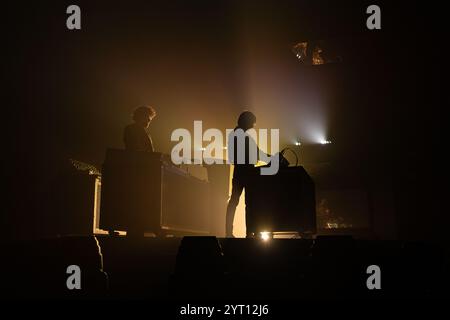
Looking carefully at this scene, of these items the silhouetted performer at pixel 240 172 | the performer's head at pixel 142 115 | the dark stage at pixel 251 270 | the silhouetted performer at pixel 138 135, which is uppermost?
the performer's head at pixel 142 115

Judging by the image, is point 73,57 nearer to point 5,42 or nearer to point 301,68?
point 5,42

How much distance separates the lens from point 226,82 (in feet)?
33.2

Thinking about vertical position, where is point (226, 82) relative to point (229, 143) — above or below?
above

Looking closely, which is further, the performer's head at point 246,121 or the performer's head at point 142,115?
the performer's head at point 142,115

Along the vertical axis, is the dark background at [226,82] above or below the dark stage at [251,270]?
above

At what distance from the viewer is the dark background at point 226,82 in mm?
7301

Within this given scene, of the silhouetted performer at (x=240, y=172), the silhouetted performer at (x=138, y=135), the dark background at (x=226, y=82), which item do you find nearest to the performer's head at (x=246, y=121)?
the silhouetted performer at (x=240, y=172)

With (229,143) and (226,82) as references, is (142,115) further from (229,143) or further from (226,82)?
(226,82)

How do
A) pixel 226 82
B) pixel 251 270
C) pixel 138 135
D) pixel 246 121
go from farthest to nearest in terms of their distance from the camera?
pixel 226 82 → pixel 138 135 → pixel 246 121 → pixel 251 270

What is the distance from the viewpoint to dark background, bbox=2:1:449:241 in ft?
24.0

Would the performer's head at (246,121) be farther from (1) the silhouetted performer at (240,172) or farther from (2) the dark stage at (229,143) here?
(2) the dark stage at (229,143)

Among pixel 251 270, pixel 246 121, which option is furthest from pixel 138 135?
pixel 251 270

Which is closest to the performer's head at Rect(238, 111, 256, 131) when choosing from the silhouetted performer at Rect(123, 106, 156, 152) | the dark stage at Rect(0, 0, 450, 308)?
the dark stage at Rect(0, 0, 450, 308)

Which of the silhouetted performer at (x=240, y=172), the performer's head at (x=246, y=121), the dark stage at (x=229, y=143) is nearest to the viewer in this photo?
the dark stage at (x=229, y=143)
